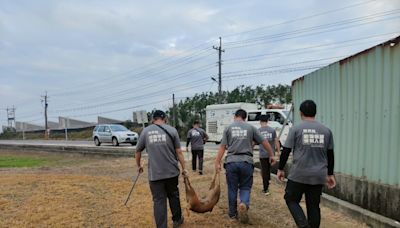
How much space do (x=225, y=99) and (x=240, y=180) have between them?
129ft

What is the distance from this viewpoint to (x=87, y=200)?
9.38 m

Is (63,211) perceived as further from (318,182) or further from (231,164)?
(318,182)

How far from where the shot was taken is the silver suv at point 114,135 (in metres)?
31.3

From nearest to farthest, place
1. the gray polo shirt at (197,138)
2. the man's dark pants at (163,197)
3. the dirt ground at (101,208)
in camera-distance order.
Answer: the man's dark pants at (163,197) < the dirt ground at (101,208) < the gray polo shirt at (197,138)

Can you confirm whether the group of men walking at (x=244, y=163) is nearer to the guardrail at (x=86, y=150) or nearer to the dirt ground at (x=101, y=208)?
the dirt ground at (x=101, y=208)

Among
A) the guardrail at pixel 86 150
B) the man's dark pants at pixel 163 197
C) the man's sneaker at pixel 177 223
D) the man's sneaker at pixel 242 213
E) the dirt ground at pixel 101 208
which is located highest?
the man's dark pants at pixel 163 197

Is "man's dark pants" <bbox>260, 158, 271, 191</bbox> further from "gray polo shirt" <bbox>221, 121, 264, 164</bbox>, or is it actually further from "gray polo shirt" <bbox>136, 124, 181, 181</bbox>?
"gray polo shirt" <bbox>136, 124, 181, 181</bbox>

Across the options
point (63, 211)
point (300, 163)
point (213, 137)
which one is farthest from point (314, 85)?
point (213, 137)

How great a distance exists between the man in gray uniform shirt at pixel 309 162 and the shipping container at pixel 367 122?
1.82 metres

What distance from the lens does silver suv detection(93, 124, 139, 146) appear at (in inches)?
1232

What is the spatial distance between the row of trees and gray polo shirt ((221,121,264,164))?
114 ft

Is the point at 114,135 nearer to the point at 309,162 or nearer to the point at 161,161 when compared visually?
the point at 161,161

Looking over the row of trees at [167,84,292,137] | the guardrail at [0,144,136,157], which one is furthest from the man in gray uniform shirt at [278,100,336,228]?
the row of trees at [167,84,292,137]

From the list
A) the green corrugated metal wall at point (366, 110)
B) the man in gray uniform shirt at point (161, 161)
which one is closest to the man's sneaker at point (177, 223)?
the man in gray uniform shirt at point (161, 161)
